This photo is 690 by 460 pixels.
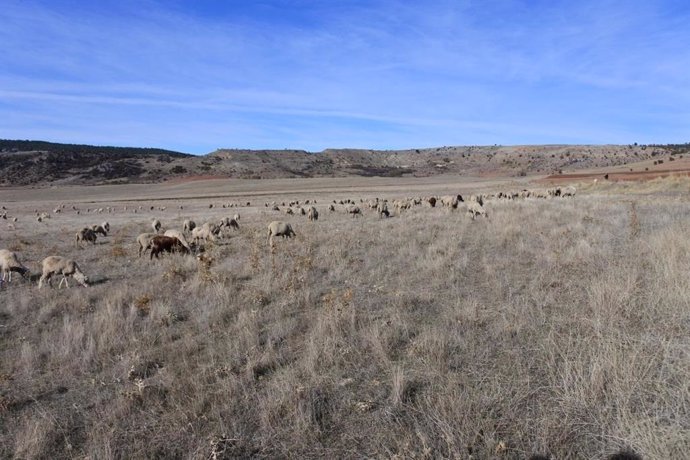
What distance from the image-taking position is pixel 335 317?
25.2ft

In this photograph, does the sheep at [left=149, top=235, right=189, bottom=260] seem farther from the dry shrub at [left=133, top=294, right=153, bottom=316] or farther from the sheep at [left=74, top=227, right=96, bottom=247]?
the sheep at [left=74, top=227, right=96, bottom=247]

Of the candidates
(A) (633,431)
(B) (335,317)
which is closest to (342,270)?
(B) (335,317)

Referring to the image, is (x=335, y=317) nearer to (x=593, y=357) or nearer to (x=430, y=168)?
(x=593, y=357)

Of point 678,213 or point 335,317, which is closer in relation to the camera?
point 335,317

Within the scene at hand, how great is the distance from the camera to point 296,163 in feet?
435

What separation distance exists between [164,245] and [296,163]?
4664 inches

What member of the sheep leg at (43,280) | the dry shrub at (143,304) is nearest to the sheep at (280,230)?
the sheep leg at (43,280)

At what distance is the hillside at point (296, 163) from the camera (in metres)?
109

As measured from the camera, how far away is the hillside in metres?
109

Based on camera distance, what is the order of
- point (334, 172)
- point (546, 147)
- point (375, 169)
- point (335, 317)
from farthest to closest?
point (546, 147), point (375, 169), point (334, 172), point (335, 317)

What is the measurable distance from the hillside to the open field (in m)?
96.0

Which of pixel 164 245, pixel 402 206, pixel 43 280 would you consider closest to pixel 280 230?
pixel 164 245

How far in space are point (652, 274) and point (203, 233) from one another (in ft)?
51.3

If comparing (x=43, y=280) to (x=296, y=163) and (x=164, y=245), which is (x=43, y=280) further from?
(x=296, y=163)
